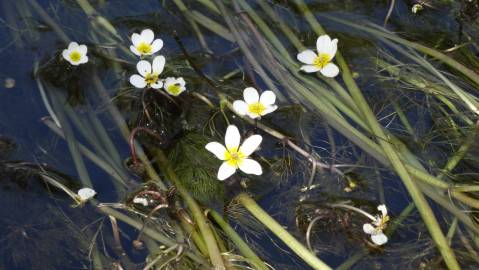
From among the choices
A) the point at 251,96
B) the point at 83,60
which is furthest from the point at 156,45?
the point at 251,96

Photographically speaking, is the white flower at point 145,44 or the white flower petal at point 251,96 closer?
the white flower petal at point 251,96

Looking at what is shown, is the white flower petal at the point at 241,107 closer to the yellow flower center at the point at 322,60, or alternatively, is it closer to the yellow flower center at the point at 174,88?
the yellow flower center at the point at 174,88

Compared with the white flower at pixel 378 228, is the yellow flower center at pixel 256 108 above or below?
above

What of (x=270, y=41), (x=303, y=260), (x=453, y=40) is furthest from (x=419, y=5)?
(x=303, y=260)

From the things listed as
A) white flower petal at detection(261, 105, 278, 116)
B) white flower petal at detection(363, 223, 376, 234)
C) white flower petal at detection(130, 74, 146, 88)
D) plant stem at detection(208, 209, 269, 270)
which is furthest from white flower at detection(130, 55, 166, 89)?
white flower petal at detection(363, 223, 376, 234)

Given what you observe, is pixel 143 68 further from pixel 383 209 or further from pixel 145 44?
pixel 383 209

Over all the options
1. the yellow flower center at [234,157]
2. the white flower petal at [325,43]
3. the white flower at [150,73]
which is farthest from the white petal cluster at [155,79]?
the white flower petal at [325,43]

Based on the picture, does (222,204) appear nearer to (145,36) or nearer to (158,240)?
(158,240)
